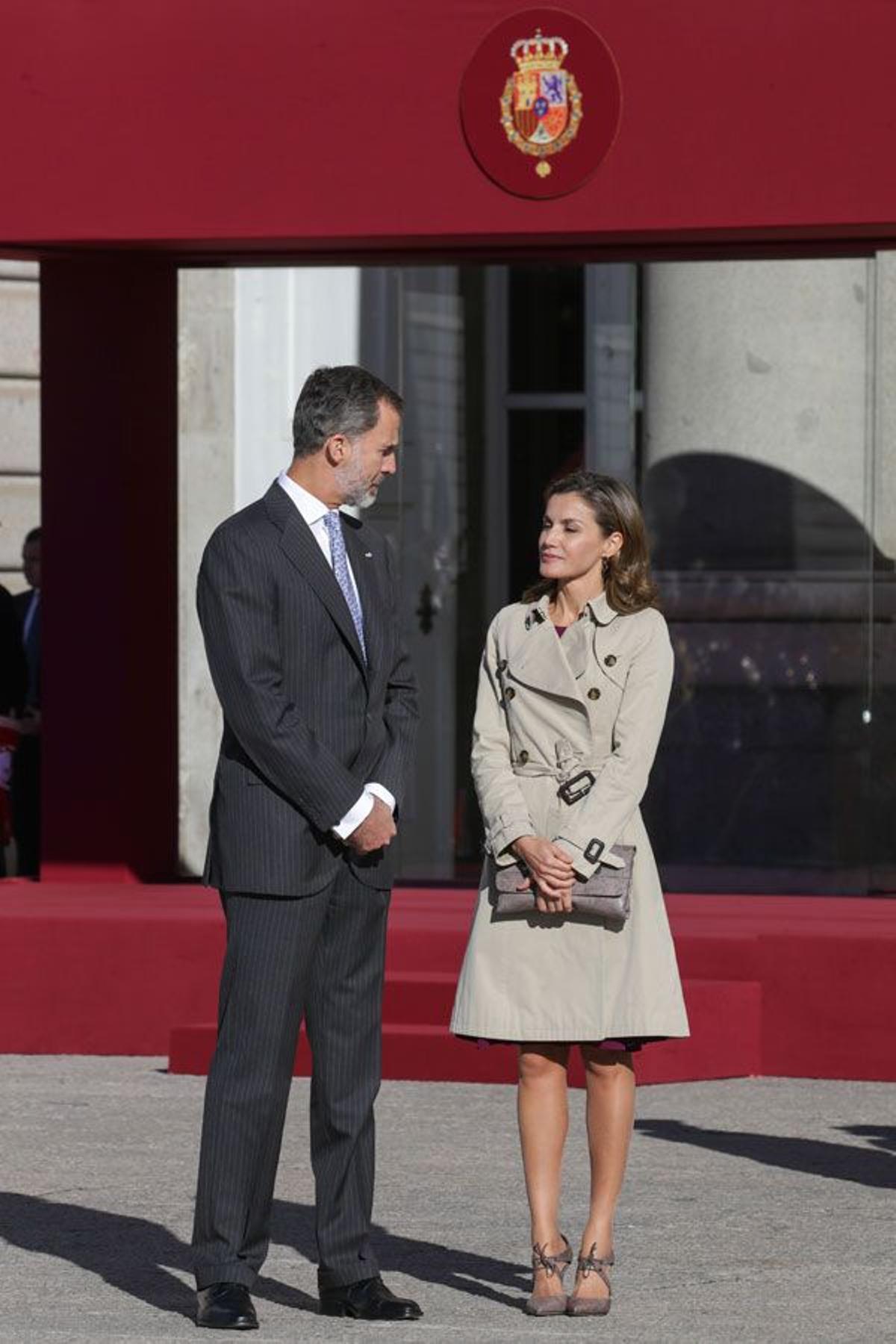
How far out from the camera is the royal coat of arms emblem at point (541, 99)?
10.0 meters

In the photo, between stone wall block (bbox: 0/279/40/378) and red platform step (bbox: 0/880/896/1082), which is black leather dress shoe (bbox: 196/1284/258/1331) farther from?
stone wall block (bbox: 0/279/40/378)

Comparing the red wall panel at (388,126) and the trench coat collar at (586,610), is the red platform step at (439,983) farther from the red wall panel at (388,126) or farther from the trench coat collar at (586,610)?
the trench coat collar at (586,610)

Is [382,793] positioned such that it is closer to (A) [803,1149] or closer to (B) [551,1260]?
(B) [551,1260]

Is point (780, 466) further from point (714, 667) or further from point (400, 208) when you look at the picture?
point (400, 208)

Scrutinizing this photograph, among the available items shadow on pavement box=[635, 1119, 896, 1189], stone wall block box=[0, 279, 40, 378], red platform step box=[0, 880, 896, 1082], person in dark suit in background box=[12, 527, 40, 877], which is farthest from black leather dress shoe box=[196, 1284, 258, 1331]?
Answer: stone wall block box=[0, 279, 40, 378]

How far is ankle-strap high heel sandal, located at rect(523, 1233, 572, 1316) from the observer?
6.19 meters

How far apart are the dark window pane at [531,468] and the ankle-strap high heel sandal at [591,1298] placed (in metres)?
7.15

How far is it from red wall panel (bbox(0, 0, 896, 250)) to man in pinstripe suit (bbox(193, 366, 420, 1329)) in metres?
4.01

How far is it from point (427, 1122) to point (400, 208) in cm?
321

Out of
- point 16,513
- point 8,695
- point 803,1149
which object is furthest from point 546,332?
point 803,1149

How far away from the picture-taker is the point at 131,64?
33.7 feet

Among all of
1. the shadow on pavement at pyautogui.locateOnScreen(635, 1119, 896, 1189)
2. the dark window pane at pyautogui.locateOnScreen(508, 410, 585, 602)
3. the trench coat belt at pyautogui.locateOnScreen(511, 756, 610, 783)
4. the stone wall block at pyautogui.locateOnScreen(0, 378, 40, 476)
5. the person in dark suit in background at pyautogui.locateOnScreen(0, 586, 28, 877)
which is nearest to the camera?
the trench coat belt at pyautogui.locateOnScreen(511, 756, 610, 783)

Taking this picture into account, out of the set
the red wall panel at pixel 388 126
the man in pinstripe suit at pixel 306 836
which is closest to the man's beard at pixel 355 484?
the man in pinstripe suit at pixel 306 836

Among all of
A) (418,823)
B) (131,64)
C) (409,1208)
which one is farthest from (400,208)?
(409,1208)
